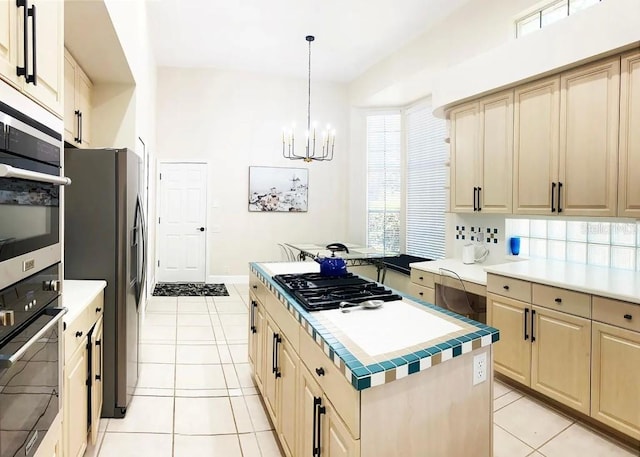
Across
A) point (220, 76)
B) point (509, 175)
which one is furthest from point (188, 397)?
point (220, 76)

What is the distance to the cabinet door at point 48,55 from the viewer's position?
123 centimetres

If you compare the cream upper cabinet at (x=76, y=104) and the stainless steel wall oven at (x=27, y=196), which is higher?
the cream upper cabinet at (x=76, y=104)

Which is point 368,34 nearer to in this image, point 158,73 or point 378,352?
point 158,73

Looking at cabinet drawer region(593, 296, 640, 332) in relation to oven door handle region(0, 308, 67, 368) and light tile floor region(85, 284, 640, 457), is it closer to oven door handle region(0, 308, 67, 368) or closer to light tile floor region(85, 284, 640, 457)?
light tile floor region(85, 284, 640, 457)

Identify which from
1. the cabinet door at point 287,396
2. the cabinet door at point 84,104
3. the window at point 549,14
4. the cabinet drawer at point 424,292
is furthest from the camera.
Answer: the cabinet drawer at point 424,292

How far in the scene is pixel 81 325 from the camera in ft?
6.19

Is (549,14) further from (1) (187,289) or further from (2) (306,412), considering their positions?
(1) (187,289)

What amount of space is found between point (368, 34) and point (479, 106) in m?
2.33

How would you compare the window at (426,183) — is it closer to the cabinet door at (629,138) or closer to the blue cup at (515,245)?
the blue cup at (515,245)

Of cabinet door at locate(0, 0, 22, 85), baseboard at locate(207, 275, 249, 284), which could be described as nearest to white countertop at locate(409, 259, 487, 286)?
cabinet door at locate(0, 0, 22, 85)

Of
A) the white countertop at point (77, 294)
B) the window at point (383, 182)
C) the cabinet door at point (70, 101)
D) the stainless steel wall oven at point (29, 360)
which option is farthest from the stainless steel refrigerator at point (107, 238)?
the window at point (383, 182)

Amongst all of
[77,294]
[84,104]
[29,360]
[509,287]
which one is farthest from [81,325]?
[509,287]

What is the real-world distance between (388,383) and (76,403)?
150cm

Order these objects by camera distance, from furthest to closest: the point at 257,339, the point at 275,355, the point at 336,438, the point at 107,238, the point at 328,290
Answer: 1. the point at 257,339
2. the point at 107,238
3. the point at 275,355
4. the point at 328,290
5. the point at 336,438
